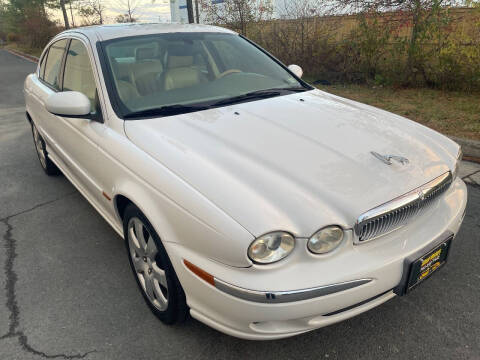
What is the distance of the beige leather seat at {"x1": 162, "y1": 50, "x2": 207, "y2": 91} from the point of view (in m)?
2.82

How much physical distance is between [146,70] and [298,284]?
1.92m

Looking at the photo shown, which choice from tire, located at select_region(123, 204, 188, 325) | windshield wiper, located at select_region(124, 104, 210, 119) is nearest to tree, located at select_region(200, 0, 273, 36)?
windshield wiper, located at select_region(124, 104, 210, 119)

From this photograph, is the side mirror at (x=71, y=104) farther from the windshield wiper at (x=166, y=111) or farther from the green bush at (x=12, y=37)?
the green bush at (x=12, y=37)

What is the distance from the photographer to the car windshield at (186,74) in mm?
2627

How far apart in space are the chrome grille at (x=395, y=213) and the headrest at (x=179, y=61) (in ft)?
6.14

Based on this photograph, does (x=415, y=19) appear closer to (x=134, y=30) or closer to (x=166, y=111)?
(x=134, y=30)

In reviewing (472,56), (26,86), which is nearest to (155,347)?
(26,86)

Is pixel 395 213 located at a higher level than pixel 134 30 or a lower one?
lower

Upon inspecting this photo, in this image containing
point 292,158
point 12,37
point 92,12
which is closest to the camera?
point 292,158

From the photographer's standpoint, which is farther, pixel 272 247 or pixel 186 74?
pixel 186 74

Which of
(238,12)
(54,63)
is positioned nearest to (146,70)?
(54,63)

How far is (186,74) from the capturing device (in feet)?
9.55

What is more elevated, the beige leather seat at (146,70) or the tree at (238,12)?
the tree at (238,12)

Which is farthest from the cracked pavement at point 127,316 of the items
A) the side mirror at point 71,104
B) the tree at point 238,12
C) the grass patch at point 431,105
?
the tree at point 238,12
